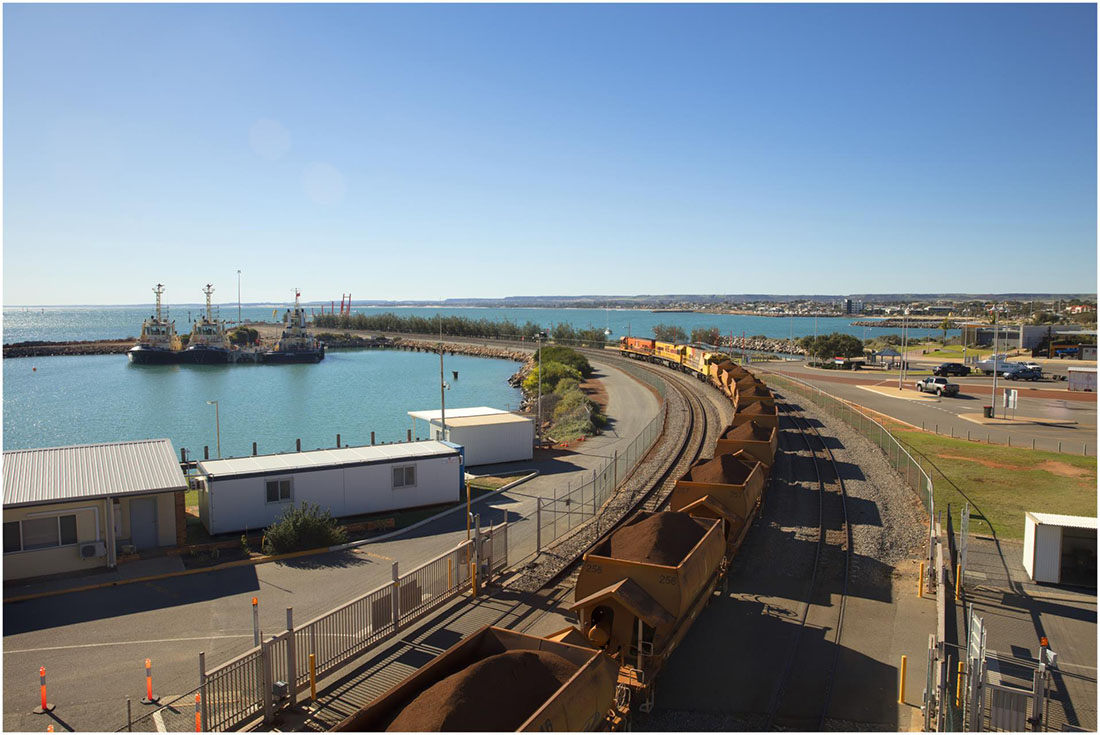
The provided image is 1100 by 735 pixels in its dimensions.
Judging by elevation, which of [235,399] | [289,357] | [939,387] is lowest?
[235,399]

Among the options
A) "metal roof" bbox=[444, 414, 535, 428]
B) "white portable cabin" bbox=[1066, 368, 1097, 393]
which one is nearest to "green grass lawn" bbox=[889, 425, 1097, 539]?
"metal roof" bbox=[444, 414, 535, 428]

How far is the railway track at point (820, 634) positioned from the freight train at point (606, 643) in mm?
2156

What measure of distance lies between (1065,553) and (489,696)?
59.8ft

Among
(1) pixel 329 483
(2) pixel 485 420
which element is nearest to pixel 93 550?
(1) pixel 329 483

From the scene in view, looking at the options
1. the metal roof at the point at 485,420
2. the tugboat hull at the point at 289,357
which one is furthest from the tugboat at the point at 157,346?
the metal roof at the point at 485,420

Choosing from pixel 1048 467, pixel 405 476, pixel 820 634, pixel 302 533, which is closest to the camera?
pixel 820 634

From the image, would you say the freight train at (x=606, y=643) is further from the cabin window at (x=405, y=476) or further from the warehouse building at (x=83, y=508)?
the warehouse building at (x=83, y=508)

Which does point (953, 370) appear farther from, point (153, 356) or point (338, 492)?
point (153, 356)

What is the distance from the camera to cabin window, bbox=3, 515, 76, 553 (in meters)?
19.4

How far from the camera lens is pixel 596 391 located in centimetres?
6375

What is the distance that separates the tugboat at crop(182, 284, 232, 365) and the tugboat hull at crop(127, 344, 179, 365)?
1.98m

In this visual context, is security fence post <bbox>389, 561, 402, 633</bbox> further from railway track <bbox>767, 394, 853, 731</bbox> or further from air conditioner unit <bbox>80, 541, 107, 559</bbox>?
air conditioner unit <bbox>80, 541, 107, 559</bbox>

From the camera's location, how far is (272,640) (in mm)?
12328

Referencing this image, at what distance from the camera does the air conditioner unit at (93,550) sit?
65.1 feet
